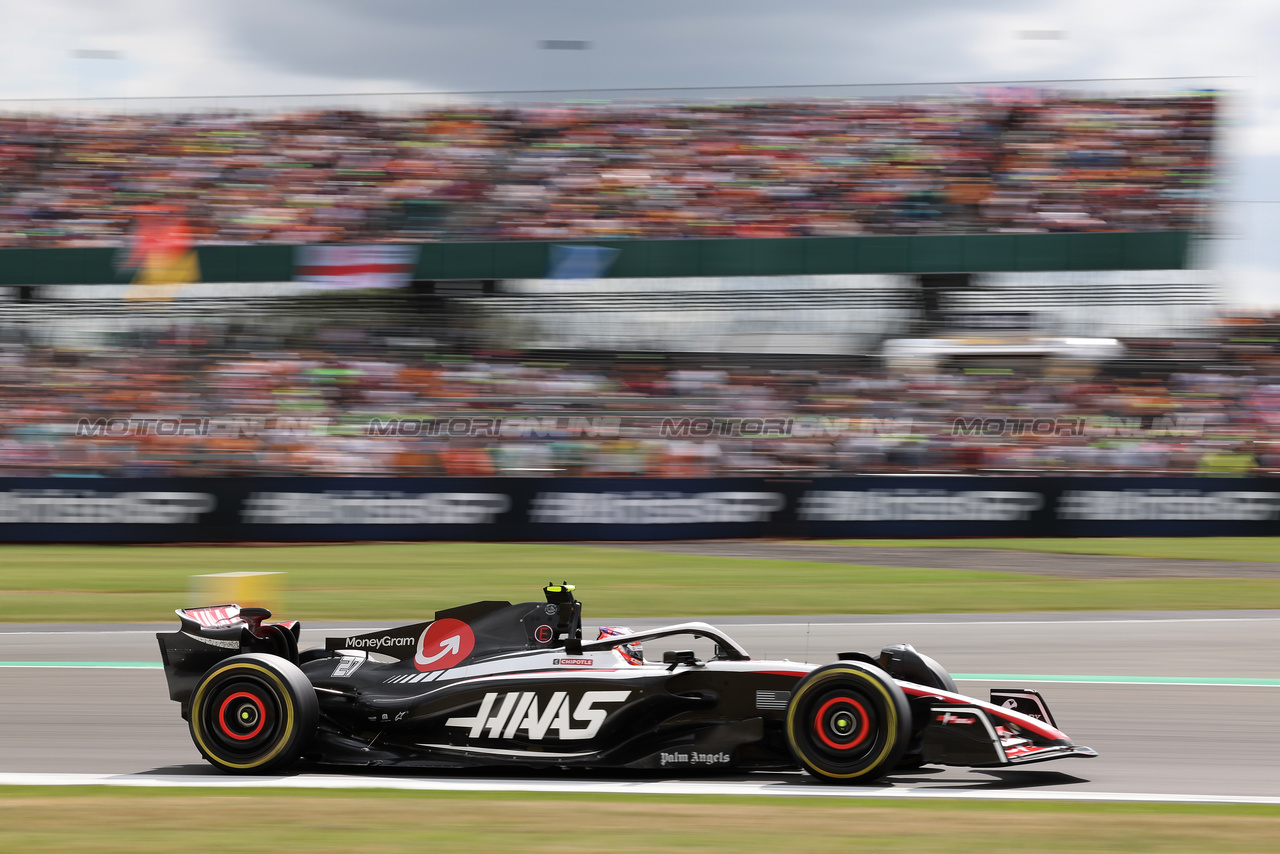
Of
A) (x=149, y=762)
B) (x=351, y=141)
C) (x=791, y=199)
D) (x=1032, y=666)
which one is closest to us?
(x=149, y=762)

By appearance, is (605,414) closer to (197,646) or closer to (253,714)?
(197,646)

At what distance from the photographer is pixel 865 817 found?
4445mm

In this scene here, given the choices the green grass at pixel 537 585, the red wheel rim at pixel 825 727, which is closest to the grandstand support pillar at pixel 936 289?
the green grass at pixel 537 585

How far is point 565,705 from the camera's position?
518 cm

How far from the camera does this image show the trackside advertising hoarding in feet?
57.5

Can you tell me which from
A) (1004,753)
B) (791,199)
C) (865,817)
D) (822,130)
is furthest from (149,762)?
(822,130)

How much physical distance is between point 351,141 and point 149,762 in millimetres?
21057

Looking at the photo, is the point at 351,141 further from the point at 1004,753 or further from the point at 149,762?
the point at 1004,753

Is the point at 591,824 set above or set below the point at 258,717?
below

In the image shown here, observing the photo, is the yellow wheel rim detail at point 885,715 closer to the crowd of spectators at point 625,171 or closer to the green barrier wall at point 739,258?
the green barrier wall at point 739,258

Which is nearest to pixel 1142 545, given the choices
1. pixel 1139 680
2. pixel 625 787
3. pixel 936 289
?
pixel 936 289

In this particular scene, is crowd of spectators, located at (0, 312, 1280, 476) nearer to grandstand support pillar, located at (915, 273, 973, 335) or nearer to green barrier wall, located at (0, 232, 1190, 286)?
grandstand support pillar, located at (915, 273, 973, 335)

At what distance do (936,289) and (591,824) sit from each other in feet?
63.1

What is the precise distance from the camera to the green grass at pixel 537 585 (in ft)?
38.9
